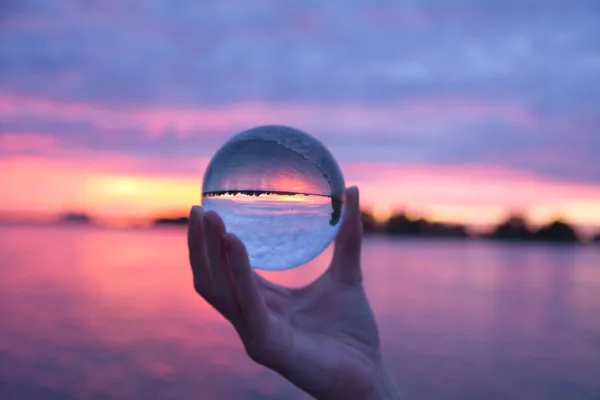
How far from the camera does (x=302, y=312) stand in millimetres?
2943

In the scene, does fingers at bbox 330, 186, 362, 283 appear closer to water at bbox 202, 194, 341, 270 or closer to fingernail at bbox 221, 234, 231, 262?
water at bbox 202, 194, 341, 270

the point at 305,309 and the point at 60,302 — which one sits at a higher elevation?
the point at 305,309

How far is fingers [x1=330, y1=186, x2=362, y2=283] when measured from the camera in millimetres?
3041

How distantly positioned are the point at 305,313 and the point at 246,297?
75cm

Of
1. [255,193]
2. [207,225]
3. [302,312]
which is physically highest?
[255,193]

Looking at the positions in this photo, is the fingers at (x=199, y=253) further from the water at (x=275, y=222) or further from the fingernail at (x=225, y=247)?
the water at (x=275, y=222)

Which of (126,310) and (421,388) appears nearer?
(421,388)

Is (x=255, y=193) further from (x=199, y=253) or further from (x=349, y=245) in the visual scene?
(x=349, y=245)

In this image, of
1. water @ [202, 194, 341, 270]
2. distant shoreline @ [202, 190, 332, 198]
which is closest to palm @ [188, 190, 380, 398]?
water @ [202, 194, 341, 270]

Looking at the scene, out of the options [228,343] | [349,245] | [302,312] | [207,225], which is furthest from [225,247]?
[228,343]

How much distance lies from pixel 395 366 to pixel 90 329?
6.97m

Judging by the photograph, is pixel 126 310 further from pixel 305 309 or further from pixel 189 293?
pixel 305 309

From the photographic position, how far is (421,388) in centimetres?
993

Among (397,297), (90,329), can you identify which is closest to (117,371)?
(90,329)
